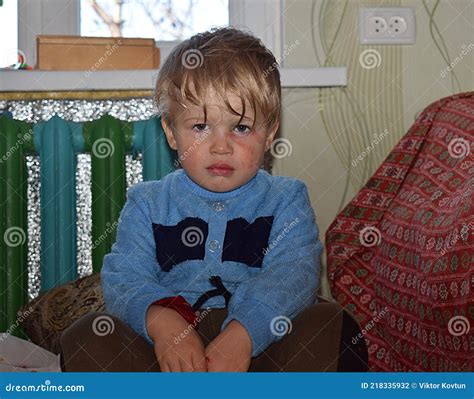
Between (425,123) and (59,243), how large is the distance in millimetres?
892

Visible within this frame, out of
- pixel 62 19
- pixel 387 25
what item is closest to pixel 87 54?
pixel 62 19

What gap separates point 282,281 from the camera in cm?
109

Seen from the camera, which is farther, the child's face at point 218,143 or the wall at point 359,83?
the wall at point 359,83

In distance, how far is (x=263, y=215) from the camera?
118 centimetres

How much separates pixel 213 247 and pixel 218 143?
0.15 metres

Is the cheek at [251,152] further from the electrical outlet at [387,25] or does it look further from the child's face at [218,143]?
the electrical outlet at [387,25]

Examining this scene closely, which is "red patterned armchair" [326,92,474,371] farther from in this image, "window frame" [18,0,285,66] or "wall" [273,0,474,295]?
"window frame" [18,0,285,66]

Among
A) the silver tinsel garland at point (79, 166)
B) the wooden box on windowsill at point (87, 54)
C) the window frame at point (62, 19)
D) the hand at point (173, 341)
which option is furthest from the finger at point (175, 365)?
the window frame at point (62, 19)

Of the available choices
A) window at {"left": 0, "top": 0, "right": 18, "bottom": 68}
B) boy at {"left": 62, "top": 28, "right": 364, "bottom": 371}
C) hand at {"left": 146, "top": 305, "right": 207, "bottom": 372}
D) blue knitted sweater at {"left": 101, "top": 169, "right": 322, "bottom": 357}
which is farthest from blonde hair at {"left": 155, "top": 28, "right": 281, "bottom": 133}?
window at {"left": 0, "top": 0, "right": 18, "bottom": 68}

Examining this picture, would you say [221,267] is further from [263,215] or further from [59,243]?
[59,243]

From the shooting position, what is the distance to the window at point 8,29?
2.03m

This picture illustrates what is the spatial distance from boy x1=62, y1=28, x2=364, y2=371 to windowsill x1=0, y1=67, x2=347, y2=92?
723 mm

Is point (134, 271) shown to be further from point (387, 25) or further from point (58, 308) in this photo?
point (387, 25)

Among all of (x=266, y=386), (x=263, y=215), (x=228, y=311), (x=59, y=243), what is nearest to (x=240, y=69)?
(x=263, y=215)
